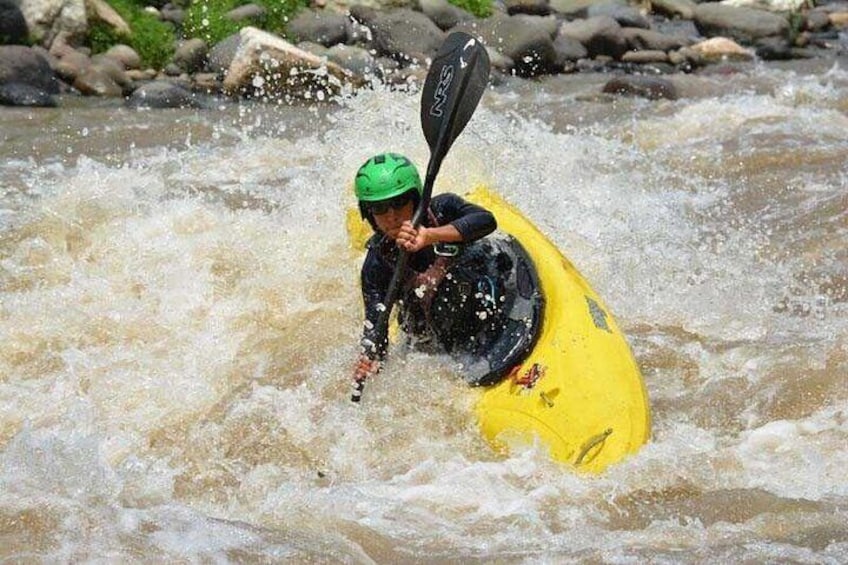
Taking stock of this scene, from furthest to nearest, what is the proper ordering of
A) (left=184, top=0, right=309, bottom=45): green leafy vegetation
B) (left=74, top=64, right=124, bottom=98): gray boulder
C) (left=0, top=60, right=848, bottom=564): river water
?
(left=184, top=0, right=309, bottom=45): green leafy vegetation → (left=74, top=64, right=124, bottom=98): gray boulder → (left=0, top=60, right=848, bottom=564): river water

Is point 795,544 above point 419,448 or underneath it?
above

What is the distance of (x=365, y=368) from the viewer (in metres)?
4.57

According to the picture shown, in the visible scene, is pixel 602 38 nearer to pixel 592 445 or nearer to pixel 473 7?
pixel 473 7

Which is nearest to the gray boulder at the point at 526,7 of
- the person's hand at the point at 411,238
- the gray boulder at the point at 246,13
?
the gray boulder at the point at 246,13

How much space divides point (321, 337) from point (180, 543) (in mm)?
2107

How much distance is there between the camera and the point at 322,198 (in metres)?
7.14

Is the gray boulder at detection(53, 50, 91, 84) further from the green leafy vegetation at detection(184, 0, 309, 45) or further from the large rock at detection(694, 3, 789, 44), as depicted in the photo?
the large rock at detection(694, 3, 789, 44)

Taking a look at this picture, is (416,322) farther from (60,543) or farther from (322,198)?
(322,198)

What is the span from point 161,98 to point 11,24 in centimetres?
159

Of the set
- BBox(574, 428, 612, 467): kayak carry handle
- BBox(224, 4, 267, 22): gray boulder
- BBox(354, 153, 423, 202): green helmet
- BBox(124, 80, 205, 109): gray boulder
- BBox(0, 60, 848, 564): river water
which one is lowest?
BBox(124, 80, 205, 109): gray boulder

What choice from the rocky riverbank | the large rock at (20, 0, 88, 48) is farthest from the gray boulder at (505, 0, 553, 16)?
the large rock at (20, 0, 88, 48)

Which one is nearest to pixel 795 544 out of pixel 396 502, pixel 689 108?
pixel 396 502

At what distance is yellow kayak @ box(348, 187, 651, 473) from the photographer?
14.0 feet

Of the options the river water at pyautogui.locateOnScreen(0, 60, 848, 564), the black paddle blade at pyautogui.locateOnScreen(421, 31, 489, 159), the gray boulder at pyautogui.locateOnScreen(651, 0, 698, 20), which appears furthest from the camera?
the gray boulder at pyautogui.locateOnScreen(651, 0, 698, 20)
